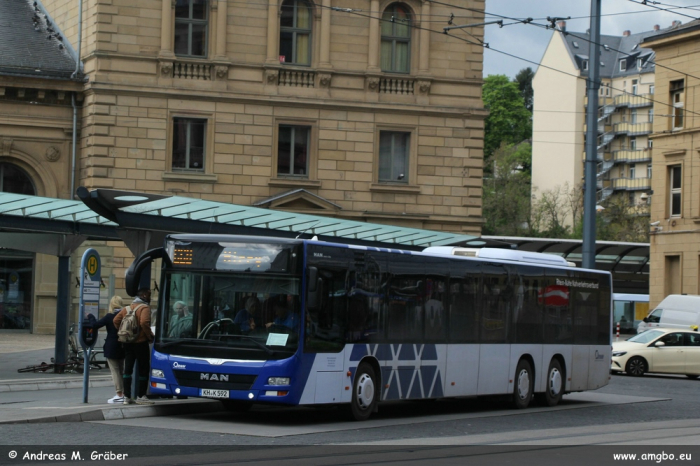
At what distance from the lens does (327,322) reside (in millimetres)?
16219

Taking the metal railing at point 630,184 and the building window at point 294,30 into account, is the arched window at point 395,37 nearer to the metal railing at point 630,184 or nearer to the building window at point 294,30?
the building window at point 294,30

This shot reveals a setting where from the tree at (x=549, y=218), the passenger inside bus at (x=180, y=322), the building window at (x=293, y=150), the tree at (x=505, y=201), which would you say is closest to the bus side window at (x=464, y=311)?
the passenger inside bus at (x=180, y=322)

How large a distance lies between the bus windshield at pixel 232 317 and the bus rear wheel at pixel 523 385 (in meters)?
6.47

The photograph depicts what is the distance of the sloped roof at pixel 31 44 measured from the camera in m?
39.1

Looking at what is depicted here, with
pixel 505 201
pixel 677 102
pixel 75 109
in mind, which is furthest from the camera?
pixel 505 201

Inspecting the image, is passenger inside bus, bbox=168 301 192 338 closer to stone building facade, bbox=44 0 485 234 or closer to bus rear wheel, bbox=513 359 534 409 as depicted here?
bus rear wheel, bbox=513 359 534 409

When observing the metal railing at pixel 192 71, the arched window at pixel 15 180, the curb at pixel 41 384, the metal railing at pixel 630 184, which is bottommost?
the curb at pixel 41 384

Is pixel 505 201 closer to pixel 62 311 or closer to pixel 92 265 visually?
pixel 62 311

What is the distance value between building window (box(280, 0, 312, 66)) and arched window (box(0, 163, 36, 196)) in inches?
372

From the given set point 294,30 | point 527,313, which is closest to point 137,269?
point 527,313

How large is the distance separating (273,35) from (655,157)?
2163 centimetres

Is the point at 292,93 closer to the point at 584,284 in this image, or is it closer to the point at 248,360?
the point at 584,284

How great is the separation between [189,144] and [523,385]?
20242 mm

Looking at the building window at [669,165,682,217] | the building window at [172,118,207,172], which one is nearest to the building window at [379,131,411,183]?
the building window at [172,118,207,172]
